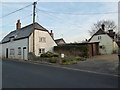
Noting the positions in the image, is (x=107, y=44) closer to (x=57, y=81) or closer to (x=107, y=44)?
(x=107, y=44)

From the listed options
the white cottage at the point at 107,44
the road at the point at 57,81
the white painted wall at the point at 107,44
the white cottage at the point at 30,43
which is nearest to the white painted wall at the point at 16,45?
the white cottage at the point at 30,43

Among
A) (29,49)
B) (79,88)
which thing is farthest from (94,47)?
(79,88)

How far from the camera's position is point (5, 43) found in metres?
43.8

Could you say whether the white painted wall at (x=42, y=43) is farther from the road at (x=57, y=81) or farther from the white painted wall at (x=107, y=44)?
the road at (x=57, y=81)

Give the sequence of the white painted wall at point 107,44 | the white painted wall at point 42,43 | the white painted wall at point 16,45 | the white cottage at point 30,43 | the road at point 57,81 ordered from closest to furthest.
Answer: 1. the road at point 57,81
2. the white cottage at point 30,43
3. the white painted wall at point 42,43
4. the white painted wall at point 16,45
5. the white painted wall at point 107,44

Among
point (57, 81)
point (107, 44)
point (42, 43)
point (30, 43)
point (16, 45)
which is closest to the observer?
point (57, 81)

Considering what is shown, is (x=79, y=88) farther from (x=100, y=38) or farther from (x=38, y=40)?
(x=100, y=38)

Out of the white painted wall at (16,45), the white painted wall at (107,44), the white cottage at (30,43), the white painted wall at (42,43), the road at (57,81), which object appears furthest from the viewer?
the white painted wall at (107,44)

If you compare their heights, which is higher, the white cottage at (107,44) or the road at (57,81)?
the white cottage at (107,44)

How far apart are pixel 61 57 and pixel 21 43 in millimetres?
15438

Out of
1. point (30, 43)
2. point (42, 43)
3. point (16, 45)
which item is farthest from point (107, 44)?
point (16, 45)

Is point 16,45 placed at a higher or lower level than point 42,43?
lower

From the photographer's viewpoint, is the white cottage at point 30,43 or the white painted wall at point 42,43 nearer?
the white cottage at point 30,43

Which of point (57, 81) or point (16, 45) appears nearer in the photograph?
point (57, 81)
